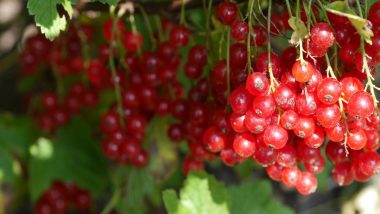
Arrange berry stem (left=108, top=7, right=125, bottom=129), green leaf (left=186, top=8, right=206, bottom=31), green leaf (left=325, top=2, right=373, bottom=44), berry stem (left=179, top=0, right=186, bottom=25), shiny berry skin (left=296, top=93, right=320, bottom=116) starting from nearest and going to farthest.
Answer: green leaf (left=325, top=2, right=373, bottom=44) → shiny berry skin (left=296, top=93, right=320, bottom=116) → berry stem (left=179, top=0, right=186, bottom=25) → berry stem (left=108, top=7, right=125, bottom=129) → green leaf (left=186, top=8, right=206, bottom=31)

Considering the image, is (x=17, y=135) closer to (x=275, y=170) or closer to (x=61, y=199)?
(x=61, y=199)

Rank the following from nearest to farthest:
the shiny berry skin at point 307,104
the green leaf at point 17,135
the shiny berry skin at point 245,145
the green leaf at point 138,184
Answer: the shiny berry skin at point 307,104 < the shiny berry skin at point 245,145 < the green leaf at point 138,184 < the green leaf at point 17,135

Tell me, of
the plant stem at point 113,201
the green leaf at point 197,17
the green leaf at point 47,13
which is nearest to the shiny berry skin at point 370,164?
the green leaf at point 197,17

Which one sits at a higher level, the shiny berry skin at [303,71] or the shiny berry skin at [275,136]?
the shiny berry skin at [303,71]

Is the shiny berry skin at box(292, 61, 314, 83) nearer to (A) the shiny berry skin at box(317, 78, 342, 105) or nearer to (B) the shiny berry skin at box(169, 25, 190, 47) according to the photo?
(A) the shiny berry skin at box(317, 78, 342, 105)

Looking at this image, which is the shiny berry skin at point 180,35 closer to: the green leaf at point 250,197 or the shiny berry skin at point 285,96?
the shiny berry skin at point 285,96

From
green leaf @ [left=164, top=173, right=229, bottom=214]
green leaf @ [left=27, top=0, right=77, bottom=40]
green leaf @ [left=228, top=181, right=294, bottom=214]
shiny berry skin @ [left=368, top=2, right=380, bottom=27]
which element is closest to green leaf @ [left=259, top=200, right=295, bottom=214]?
green leaf @ [left=228, top=181, right=294, bottom=214]

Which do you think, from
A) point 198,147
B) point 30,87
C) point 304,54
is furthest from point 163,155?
point 304,54
